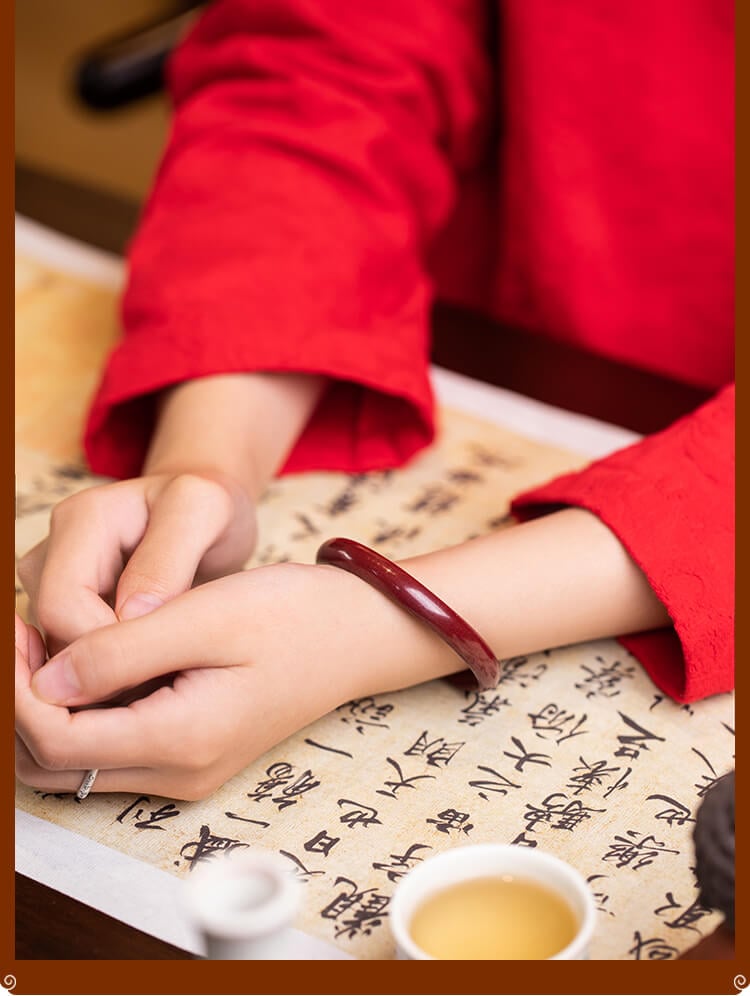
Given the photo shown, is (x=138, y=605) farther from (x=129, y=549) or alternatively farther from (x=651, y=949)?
(x=651, y=949)

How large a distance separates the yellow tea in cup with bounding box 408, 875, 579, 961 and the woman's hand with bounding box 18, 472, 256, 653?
0.11 m

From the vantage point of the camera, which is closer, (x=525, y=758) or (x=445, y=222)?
(x=525, y=758)

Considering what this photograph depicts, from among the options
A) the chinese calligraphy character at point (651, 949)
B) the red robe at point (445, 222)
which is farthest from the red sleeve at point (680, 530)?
the chinese calligraphy character at point (651, 949)

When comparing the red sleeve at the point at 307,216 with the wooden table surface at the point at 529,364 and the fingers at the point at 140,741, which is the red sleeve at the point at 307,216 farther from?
the fingers at the point at 140,741

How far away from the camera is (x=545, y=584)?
0.38 meters

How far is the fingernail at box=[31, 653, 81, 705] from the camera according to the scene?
0.29 metres

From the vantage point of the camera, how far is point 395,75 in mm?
595

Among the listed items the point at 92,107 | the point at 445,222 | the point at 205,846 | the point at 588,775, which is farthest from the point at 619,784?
the point at 92,107

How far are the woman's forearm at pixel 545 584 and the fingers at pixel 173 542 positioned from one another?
61 mm

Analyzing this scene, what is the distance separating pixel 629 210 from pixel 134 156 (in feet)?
2.96

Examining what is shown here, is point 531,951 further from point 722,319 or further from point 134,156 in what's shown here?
point 134,156

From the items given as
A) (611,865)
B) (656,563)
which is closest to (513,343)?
(656,563)

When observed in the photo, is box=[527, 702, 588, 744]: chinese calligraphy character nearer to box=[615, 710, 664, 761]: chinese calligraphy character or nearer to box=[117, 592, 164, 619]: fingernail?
box=[615, 710, 664, 761]: chinese calligraphy character

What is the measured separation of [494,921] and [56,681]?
118mm
